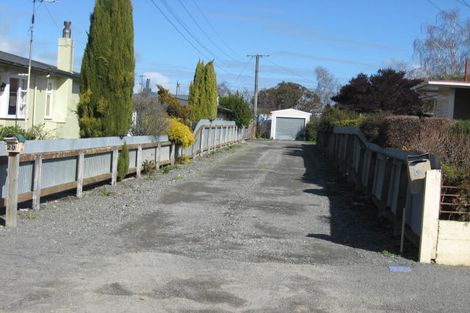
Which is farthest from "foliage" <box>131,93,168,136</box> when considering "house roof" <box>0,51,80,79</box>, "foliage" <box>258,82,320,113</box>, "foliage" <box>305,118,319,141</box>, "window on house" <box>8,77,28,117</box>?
"foliage" <box>258,82,320,113</box>

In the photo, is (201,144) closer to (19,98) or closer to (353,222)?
(19,98)

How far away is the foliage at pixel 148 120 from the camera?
757 inches

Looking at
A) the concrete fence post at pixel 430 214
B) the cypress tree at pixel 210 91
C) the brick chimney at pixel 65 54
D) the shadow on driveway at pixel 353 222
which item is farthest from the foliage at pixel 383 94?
the concrete fence post at pixel 430 214

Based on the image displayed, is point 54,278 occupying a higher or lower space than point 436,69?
lower

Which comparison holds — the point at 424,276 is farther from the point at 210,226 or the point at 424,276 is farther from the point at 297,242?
→ the point at 210,226

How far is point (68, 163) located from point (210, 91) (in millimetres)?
20033

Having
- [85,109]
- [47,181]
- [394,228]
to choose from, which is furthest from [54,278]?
[85,109]

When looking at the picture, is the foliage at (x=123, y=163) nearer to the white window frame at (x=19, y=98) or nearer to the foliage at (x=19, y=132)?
the foliage at (x=19, y=132)

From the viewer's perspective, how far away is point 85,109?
607 inches

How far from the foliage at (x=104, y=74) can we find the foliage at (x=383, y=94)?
84.9ft

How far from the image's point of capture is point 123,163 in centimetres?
1507

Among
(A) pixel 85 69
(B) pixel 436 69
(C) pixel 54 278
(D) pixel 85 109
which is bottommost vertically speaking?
(C) pixel 54 278

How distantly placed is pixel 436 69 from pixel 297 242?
4560 centimetres

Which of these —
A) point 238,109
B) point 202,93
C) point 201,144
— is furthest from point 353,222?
point 238,109
